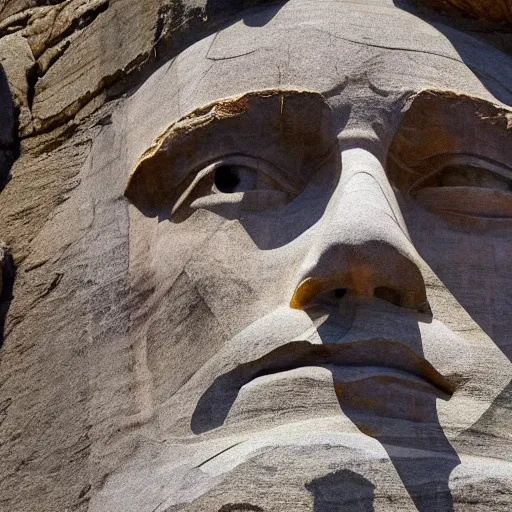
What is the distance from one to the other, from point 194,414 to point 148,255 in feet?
1.86

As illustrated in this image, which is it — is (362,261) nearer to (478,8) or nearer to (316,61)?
(316,61)

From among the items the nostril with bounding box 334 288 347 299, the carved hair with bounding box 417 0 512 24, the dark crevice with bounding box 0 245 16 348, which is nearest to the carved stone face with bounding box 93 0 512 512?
the nostril with bounding box 334 288 347 299

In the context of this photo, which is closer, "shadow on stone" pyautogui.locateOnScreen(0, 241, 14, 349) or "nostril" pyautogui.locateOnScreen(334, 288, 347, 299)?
"nostril" pyautogui.locateOnScreen(334, 288, 347, 299)

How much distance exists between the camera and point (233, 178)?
398 cm

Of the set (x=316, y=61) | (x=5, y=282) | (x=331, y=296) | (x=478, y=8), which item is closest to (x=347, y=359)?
(x=331, y=296)

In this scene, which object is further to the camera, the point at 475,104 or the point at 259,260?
the point at 475,104

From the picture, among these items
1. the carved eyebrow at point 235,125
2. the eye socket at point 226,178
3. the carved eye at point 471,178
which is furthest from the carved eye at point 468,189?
the eye socket at point 226,178

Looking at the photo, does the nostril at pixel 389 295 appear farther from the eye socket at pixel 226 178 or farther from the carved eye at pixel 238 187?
the eye socket at pixel 226 178

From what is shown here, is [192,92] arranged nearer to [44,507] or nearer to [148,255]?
[148,255]

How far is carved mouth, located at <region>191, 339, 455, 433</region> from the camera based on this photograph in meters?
3.38

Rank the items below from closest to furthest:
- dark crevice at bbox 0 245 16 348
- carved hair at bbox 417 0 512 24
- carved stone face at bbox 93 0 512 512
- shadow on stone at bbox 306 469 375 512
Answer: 1. shadow on stone at bbox 306 469 375 512
2. carved stone face at bbox 93 0 512 512
3. dark crevice at bbox 0 245 16 348
4. carved hair at bbox 417 0 512 24

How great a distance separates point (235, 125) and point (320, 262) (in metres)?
0.63

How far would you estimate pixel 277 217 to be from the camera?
3871 millimetres

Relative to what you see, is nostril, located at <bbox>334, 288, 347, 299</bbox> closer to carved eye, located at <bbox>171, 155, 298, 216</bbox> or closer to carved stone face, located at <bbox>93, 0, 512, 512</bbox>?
carved stone face, located at <bbox>93, 0, 512, 512</bbox>
